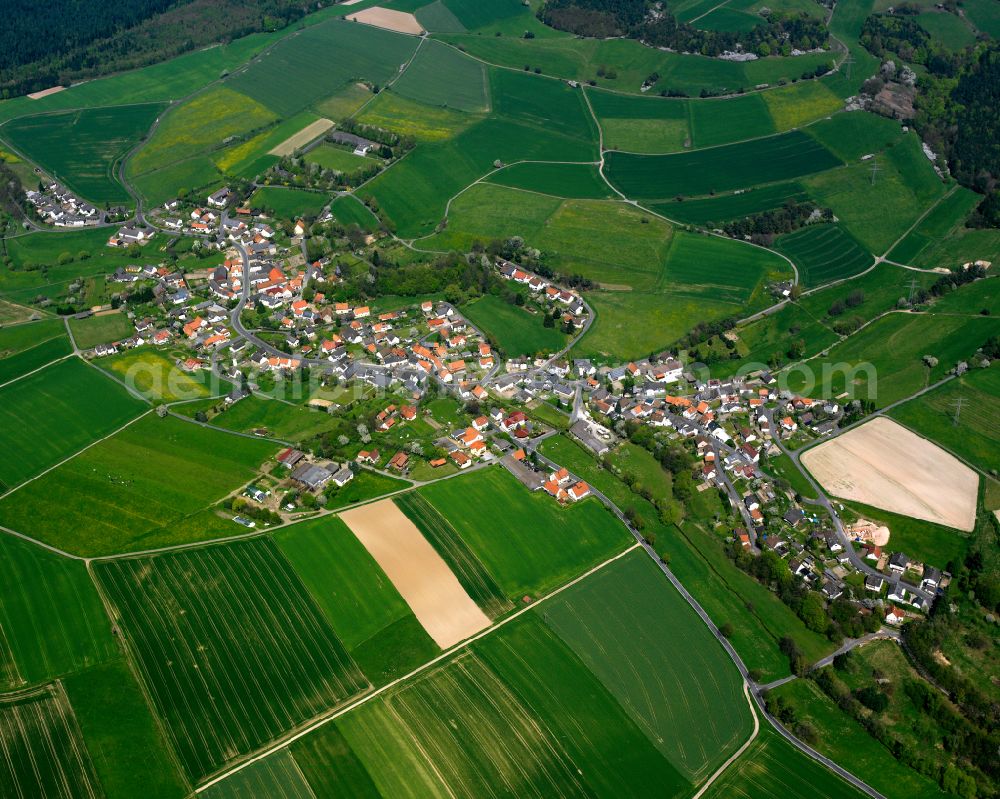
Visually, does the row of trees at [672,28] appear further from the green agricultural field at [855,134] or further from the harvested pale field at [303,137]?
the harvested pale field at [303,137]

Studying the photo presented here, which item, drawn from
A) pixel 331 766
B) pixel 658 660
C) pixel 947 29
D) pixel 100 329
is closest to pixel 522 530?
pixel 658 660

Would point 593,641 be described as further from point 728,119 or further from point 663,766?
point 728,119

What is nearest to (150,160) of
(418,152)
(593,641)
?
(418,152)

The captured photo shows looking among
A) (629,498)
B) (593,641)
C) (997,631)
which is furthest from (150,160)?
(997,631)

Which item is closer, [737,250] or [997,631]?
[997,631]

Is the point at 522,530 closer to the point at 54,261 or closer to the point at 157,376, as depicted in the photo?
the point at 157,376

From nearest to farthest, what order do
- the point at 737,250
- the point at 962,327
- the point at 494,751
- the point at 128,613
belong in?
the point at 494,751
the point at 128,613
the point at 962,327
the point at 737,250

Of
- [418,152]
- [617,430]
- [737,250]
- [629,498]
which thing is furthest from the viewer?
[418,152]

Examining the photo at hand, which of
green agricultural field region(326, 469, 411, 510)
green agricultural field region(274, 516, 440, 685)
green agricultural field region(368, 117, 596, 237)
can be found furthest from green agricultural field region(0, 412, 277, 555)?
green agricultural field region(368, 117, 596, 237)
